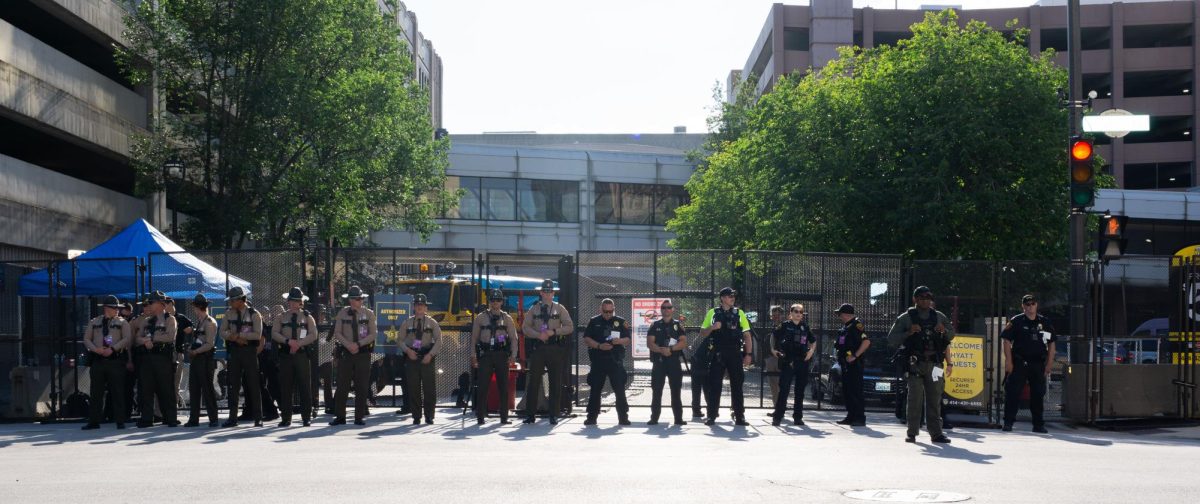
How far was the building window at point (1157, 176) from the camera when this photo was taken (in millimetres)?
65500

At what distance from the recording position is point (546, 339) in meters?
17.4

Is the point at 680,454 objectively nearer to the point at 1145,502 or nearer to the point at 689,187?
the point at 1145,502

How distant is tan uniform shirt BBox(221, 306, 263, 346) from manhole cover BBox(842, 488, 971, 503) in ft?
32.5

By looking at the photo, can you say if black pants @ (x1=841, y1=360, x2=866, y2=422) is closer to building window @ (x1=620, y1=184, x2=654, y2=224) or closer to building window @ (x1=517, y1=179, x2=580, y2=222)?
building window @ (x1=517, y1=179, x2=580, y2=222)

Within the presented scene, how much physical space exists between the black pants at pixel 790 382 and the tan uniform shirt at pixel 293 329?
6480mm

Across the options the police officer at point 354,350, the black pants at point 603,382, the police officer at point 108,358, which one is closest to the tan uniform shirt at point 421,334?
the police officer at point 354,350

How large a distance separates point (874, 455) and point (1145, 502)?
364cm

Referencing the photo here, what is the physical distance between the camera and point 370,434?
15766 mm

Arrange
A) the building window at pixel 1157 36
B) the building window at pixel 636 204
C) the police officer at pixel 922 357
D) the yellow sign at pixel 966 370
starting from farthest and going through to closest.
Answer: the building window at pixel 1157 36 → the building window at pixel 636 204 → the yellow sign at pixel 966 370 → the police officer at pixel 922 357

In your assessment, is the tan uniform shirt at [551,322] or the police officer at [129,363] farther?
the police officer at [129,363]

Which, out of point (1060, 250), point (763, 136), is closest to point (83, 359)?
point (763, 136)

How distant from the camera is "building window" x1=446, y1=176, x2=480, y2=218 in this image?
6062 centimetres

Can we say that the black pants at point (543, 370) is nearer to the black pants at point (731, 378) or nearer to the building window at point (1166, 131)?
the black pants at point (731, 378)

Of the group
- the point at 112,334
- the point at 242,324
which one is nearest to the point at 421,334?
the point at 242,324
